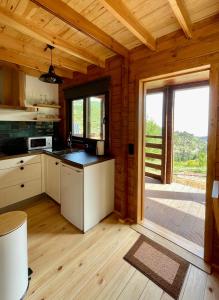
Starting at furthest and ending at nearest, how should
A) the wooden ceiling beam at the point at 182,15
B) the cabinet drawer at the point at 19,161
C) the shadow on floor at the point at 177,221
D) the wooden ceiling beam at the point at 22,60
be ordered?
the cabinet drawer at the point at 19,161
the wooden ceiling beam at the point at 22,60
the shadow on floor at the point at 177,221
the wooden ceiling beam at the point at 182,15

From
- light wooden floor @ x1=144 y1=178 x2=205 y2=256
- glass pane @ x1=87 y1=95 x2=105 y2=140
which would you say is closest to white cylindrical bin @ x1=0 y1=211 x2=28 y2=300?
light wooden floor @ x1=144 y1=178 x2=205 y2=256

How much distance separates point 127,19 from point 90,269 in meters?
2.40

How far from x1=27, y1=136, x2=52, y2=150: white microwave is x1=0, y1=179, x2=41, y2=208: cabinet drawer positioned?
0.60 m

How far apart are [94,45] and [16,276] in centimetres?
259

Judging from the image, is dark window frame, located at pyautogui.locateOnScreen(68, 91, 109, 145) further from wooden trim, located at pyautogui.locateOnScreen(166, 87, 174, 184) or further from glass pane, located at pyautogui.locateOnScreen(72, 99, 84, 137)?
wooden trim, located at pyautogui.locateOnScreen(166, 87, 174, 184)

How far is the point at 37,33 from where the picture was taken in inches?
69.9

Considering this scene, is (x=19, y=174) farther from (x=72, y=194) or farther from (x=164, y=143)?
(x=164, y=143)

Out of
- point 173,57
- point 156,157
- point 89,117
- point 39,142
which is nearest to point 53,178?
point 39,142

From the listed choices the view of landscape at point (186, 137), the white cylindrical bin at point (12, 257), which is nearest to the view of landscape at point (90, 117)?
the view of landscape at point (186, 137)

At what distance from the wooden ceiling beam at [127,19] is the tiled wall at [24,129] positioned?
8.33ft

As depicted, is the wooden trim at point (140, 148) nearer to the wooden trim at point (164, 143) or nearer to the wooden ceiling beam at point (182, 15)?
the wooden ceiling beam at point (182, 15)

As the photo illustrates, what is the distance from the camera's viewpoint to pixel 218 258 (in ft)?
5.62

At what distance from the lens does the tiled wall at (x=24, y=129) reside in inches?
117

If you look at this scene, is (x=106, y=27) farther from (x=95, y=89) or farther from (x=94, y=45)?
(x=95, y=89)
